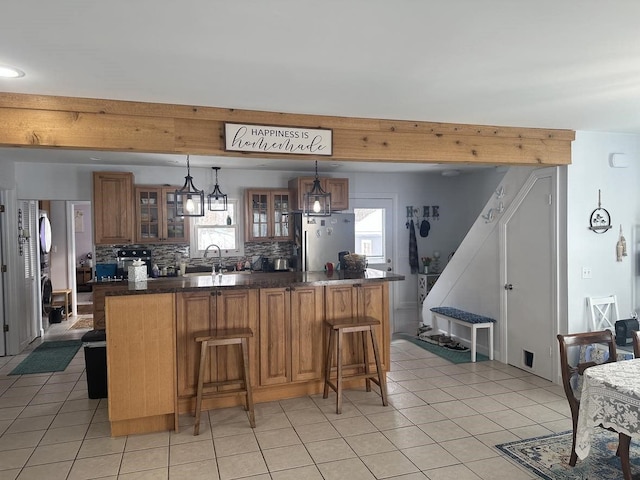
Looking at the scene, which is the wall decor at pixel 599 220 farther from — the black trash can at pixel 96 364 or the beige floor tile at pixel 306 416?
the black trash can at pixel 96 364

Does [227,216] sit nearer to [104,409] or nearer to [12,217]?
[12,217]

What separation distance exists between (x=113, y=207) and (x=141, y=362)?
3.27m

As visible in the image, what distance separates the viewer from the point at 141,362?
137 inches

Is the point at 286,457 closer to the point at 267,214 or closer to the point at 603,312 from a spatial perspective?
the point at 603,312

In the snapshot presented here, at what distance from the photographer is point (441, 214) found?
7.76 m

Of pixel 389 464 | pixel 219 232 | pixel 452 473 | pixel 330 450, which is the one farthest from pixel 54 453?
pixel 219 232

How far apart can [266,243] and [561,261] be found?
4.18 metres

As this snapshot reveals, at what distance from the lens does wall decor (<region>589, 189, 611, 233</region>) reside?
4293 mm

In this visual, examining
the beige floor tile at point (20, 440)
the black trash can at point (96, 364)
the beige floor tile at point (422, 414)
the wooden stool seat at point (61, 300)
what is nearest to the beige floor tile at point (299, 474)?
the beige floor tile at point (422, 414)

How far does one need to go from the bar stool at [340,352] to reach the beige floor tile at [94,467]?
5.56 ft

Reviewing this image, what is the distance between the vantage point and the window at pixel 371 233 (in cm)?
749

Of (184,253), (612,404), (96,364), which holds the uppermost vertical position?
(184,253)

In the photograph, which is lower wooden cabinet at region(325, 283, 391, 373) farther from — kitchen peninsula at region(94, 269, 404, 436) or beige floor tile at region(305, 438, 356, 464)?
beige floor tile at region(305, 438, 356, 464)

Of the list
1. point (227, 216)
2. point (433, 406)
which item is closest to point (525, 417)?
point (433, 406)
